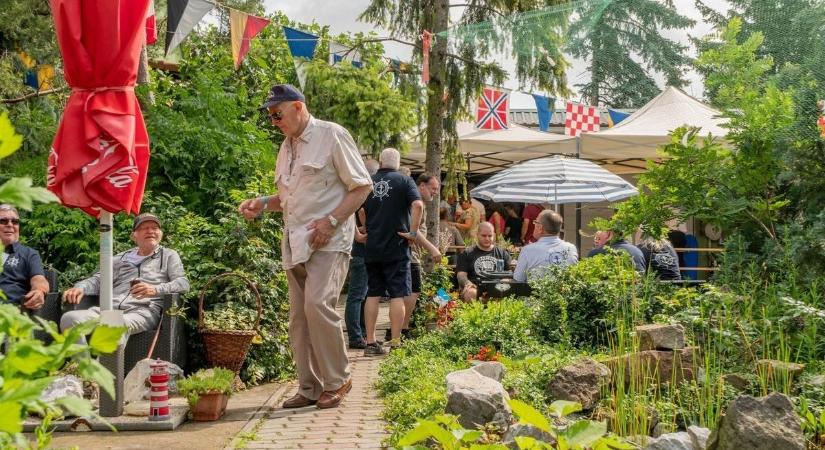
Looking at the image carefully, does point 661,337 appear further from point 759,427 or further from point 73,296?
point 73,296

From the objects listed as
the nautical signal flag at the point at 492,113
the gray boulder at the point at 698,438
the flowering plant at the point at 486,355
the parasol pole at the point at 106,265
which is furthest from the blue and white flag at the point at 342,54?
the gray boulder at the point at 698,438

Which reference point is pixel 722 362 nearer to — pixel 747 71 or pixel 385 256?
pixel 747 71

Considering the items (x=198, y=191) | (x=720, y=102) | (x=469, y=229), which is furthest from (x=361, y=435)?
(x=469, y=229)

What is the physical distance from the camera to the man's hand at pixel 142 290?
6.33m

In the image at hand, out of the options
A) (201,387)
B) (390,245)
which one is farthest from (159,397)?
(390,245)

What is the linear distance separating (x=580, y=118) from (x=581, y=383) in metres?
13.6

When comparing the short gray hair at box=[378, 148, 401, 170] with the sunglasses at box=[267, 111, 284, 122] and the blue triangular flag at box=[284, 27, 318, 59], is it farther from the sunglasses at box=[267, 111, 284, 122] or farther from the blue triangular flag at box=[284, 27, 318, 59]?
the blue triangular flag at box=[284, 27, 318, 59]

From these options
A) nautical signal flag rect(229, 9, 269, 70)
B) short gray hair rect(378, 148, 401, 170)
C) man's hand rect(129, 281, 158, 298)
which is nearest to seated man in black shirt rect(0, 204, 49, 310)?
man's hand rect(129, 281, 158, 298)

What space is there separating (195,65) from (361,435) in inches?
253

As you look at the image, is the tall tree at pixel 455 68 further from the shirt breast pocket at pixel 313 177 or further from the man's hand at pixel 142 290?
the shirt breast pocket at pixel 313 177

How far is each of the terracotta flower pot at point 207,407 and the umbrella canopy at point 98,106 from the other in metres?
1.11

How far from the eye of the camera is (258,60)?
11.2m

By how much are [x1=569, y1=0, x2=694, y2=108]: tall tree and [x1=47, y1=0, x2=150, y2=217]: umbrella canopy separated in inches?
155

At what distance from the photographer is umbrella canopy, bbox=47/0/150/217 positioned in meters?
5.13
